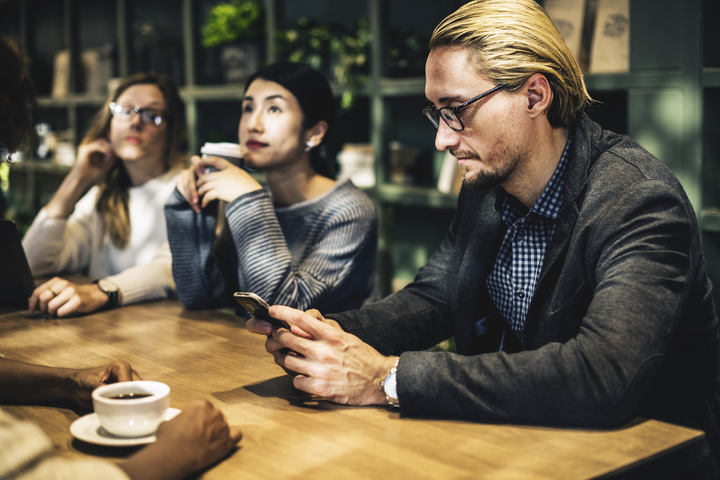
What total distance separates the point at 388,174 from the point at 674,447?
2.39 meters

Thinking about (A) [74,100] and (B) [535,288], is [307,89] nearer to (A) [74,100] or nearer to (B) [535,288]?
(B) [535,288]

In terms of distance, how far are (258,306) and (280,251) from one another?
0.62m

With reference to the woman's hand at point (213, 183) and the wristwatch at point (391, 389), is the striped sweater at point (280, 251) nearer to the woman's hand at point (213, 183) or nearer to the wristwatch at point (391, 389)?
the woman's hand at point (213, 183)

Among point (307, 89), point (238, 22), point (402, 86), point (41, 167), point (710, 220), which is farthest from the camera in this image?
point (41, 167)

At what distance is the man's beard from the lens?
1408 millimetres

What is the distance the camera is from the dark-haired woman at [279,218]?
6.12 ft

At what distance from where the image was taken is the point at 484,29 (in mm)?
1358

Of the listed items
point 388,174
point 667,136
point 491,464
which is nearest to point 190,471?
point 491,464

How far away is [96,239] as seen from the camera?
2607 millimetres

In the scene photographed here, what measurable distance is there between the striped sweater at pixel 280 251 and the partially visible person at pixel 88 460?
2.02 ft

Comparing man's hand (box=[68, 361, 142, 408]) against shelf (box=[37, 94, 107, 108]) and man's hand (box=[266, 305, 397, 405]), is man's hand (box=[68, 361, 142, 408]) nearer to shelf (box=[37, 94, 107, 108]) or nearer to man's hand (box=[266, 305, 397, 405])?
man's hand (box=[266, 305, 397, 405])

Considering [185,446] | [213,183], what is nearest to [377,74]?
[213,183]

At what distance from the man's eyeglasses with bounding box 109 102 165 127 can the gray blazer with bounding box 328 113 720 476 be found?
1421mm

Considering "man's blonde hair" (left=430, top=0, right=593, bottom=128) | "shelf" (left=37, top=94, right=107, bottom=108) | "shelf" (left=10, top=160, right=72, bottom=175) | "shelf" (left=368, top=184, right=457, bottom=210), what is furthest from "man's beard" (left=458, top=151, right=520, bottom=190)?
"shelf" (left=10, top=160, right=72, bottom=175)
